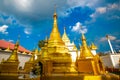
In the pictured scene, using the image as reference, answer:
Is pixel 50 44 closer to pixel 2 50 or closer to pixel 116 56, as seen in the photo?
pixel 2 50

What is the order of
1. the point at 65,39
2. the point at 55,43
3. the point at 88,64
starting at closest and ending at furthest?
the point at 88,64 → the point at 55,43 → the point at 65,39

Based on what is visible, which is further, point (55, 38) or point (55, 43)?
point (55, 38)

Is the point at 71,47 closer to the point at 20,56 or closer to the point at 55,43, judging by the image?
the point at 20,56

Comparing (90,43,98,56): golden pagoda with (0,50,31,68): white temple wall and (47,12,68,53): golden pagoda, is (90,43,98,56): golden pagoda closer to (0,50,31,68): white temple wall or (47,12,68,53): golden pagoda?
(47,12,68,53): golden pagoda

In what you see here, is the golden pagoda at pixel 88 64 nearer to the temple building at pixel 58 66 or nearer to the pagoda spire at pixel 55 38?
the temple building at pixel 58 66

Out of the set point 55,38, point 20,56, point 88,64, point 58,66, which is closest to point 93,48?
point 55,38

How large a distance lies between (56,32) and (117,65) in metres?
24.3

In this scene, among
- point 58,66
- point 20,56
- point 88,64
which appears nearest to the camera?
point 88,64

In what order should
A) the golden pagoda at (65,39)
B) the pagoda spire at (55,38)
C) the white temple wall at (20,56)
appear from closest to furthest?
the pagoda spire at (55,38)
the white temple wall at (20,56)
the golden pagoda at (65,39)

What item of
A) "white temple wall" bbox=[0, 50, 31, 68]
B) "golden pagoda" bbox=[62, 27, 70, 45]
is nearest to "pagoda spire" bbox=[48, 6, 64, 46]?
"golden pagoda" bbox=[62, 27, 70, 45]

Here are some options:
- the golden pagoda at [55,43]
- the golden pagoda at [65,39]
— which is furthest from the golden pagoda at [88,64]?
the golden pagoda at [65,39]

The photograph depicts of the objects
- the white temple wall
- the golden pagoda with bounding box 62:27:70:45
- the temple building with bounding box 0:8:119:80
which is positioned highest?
the golden pagoda with bounding box 62:27:70:45

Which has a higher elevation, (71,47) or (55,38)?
(71,47)

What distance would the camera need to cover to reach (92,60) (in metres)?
18.1
